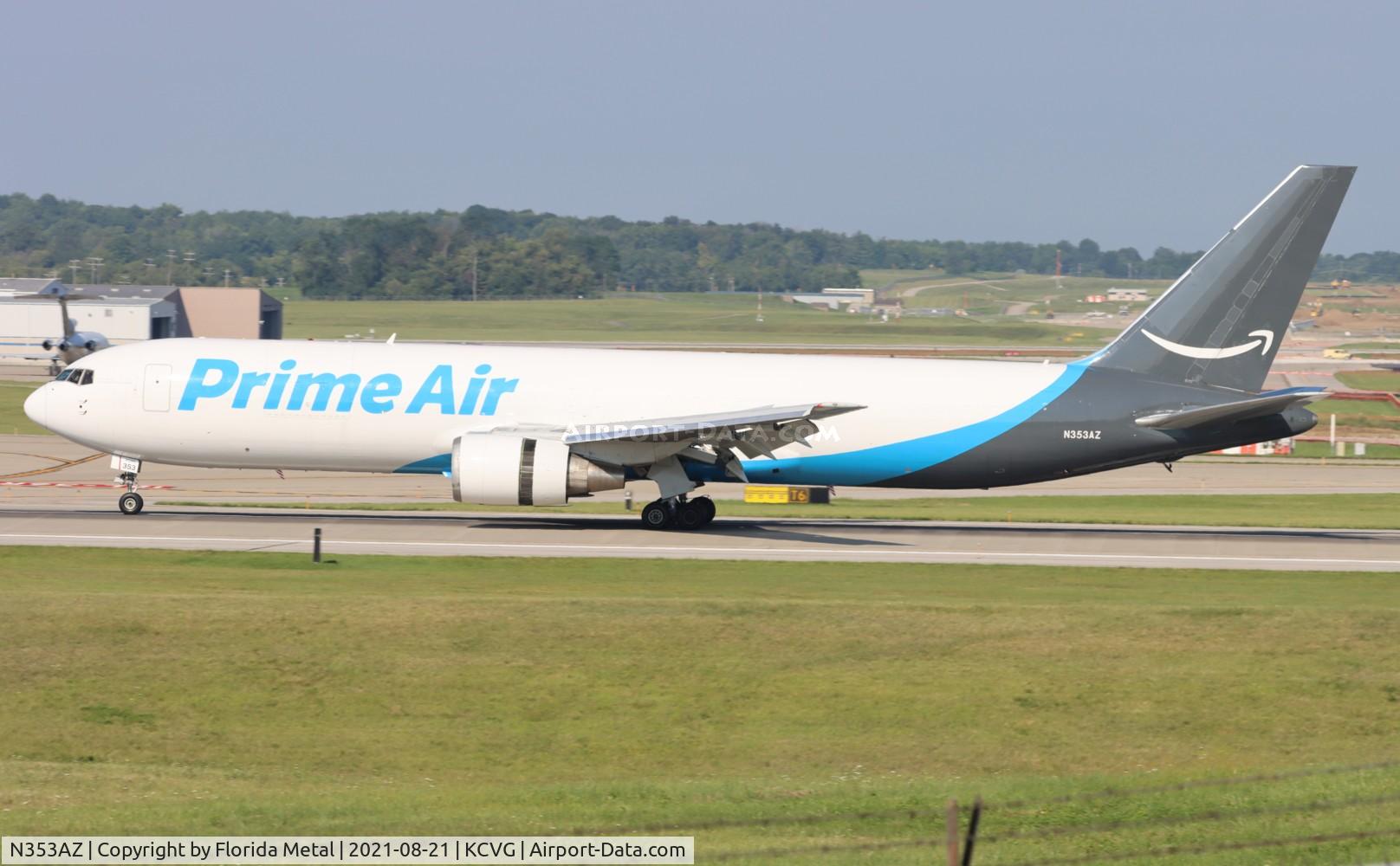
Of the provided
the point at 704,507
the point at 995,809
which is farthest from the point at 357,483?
the point at 995,809

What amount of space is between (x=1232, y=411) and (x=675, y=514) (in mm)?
14461

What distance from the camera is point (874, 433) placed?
126 ft

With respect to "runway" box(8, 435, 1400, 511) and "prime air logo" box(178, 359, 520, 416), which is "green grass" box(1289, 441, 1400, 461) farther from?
"prime air logo" box(178, 359, 520, 416)

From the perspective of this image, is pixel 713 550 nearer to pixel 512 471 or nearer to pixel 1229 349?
pixel 512 471

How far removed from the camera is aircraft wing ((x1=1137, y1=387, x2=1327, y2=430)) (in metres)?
36.2

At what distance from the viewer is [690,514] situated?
1543 inches

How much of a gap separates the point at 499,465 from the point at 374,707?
15.0 metres

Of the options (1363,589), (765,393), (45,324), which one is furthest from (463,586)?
(45,324)

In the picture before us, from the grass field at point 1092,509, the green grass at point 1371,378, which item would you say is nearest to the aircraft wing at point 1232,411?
the grass field at point 1092,509

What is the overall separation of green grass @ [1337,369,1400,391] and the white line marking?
276 feet

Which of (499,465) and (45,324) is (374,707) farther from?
(45,324)

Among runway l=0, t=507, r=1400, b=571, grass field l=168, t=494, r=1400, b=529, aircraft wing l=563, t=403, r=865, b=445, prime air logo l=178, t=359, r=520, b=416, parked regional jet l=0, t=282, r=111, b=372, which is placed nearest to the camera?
runway l=0, t=507, r=1400, b=571

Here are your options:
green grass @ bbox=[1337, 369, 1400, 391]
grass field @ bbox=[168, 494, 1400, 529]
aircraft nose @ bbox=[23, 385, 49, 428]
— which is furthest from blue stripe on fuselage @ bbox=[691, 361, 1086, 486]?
green grass @ bbox=[1337, 369, 1400, 391]

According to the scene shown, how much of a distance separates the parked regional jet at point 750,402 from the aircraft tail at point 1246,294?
5 cm
